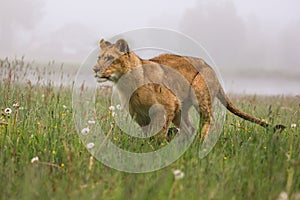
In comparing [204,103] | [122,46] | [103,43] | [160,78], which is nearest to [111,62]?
[122,46]

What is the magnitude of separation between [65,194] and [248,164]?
1930mm

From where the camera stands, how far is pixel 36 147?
5.36 metres

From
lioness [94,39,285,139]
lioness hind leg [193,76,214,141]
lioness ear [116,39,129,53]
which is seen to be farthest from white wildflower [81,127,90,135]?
lioness hind leg [193,76,214,141]

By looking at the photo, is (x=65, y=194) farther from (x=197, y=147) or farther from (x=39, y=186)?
(x=197, y=147)

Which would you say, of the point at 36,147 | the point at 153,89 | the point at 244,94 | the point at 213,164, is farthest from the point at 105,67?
the point at 244,94

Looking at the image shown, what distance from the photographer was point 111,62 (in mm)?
5789

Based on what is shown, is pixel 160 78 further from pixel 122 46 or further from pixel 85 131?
pixel 85 131

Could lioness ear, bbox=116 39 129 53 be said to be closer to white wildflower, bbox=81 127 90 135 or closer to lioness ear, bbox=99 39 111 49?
lioness ear, bbox=99 39 111 49

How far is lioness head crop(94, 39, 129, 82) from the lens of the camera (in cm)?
573

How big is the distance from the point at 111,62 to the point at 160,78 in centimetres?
89

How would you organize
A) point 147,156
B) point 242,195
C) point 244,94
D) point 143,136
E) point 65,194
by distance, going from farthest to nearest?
1. point 244,94
2. point 143,136
3. point 147,156
4. point 242,195
5. point 65,194

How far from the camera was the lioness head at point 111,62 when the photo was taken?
5.73m

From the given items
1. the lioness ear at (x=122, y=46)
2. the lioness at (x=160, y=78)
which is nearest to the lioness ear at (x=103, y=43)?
the lioness at (x=160, y=78)

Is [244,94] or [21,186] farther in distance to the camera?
[244,94]
